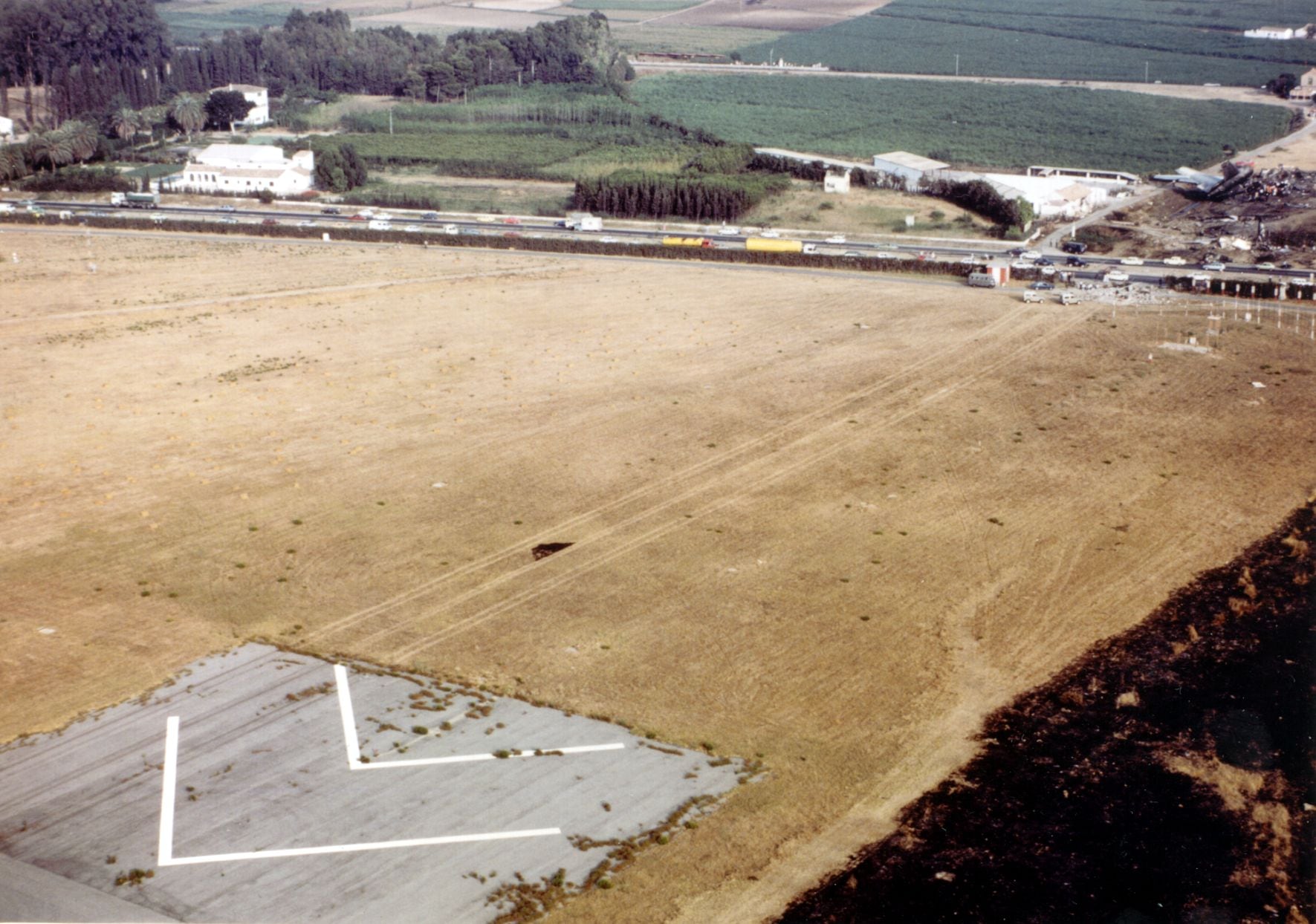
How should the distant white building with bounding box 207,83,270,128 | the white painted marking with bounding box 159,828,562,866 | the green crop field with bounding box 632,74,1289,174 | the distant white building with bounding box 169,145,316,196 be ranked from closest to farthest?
the white painted marking with bounding box 159,828,562,866 < the distant white building with bounding box 169,145,316,196 < the green crop field with bounding box 632,74,1289,174 < the distant white building with bounding box 207,83,270,128

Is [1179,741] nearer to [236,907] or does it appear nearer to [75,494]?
[236,907]

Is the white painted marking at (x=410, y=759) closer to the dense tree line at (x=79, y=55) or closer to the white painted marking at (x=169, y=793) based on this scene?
the white painted marking at (x=169, y=793)

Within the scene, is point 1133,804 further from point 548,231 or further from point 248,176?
point 248,176

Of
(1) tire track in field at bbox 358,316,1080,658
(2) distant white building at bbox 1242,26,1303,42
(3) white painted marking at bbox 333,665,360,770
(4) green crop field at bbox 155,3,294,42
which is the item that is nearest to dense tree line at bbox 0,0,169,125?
(4) green crop field at bbox 155,3,294,42

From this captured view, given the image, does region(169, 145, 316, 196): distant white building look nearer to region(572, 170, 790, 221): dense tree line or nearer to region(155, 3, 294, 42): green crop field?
region(572, 170, 790, 221): dense tree line

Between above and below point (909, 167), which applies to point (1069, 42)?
above

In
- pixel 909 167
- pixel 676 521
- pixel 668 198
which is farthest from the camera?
pixel 909 167

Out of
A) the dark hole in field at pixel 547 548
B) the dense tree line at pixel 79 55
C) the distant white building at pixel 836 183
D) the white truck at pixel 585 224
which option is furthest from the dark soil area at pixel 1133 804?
the dense tree line at pixel 79 55

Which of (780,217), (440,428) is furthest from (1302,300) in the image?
(440,428)

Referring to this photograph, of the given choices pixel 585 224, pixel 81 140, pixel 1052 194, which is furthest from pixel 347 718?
pixel 81 140
